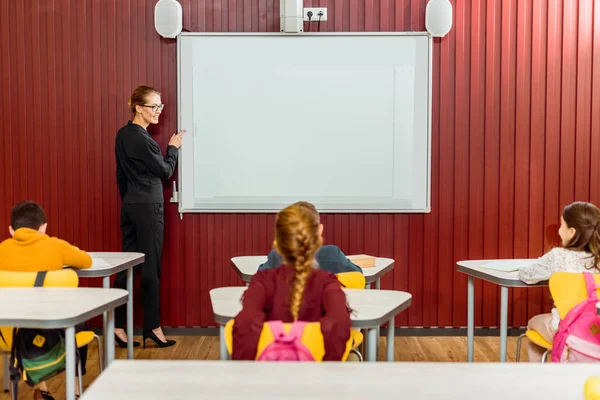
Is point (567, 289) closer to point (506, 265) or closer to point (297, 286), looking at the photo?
point (506, 265)

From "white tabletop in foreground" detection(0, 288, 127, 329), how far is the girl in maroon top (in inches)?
24.5

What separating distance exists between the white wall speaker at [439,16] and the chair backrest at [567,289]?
222 centimetres

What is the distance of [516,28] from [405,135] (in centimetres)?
113

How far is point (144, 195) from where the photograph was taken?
13.0 feet

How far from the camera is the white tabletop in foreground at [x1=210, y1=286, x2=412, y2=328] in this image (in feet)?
→ 6.79

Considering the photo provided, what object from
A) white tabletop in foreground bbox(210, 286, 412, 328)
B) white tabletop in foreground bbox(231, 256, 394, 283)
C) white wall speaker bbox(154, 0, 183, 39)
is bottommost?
white tabletop in foreground bbox(231, 256, 394, 283)

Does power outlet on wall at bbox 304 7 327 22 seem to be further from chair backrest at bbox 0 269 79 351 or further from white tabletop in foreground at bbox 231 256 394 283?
chair backrest at bbox 0 269 79 351

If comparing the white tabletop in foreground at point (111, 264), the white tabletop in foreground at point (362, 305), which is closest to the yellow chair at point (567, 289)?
the white tabletop in foreground at point (362, 305)

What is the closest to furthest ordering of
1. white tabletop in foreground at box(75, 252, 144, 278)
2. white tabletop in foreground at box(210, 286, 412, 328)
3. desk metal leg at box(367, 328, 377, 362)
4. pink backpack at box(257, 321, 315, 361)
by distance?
1. pink backpack at box(257, 321, 315, 361)
2. white tabletop in foreground at box(210, 286, 412, 328)
3. desk metal leg at box(367, 328, 377, 362)
4. white tabletop in foreground at box(75, 252, 144, 278)

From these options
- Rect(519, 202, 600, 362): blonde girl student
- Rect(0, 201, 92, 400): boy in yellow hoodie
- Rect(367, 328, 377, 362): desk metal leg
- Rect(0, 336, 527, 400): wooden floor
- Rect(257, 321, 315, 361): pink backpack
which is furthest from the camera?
Rect(0, 336, 527, 400): wooden floor

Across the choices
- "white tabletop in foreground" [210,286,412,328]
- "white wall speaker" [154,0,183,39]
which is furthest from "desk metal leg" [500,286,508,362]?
"white wall speaker" [154,0,183,39]

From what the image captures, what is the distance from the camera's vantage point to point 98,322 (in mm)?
4355

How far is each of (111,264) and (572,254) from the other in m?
2.40

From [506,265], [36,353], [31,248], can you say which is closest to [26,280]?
→ [31,248]
